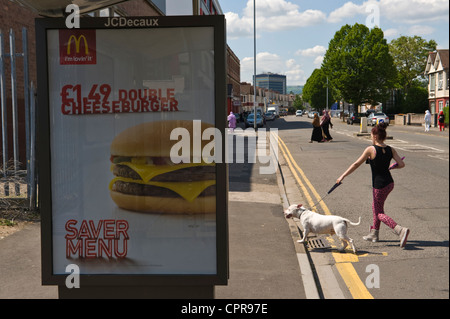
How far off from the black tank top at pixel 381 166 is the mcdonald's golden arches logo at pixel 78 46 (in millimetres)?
4020

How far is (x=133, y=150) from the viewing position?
407cm

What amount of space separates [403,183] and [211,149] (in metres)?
9.97

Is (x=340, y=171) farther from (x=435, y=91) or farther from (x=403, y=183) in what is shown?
(x=435, y=91)

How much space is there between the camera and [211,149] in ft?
13.2

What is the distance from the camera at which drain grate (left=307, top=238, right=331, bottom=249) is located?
7.28 metres

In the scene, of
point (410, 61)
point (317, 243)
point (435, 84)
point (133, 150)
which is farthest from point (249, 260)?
point (410, 61)

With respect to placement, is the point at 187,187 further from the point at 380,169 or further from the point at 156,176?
the point at 380,169

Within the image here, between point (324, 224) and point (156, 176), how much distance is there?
3553 millimetres

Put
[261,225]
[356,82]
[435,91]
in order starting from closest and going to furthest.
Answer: [261,225] → [356,82] → [435,91]

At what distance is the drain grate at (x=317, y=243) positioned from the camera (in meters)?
7.28

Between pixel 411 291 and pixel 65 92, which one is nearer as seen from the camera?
pixel 65 92

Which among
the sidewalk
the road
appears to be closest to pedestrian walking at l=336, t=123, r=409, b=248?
the road

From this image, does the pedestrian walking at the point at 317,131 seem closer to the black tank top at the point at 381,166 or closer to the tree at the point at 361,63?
the tree at the point at 361,63
